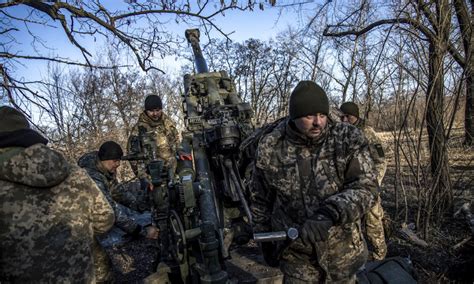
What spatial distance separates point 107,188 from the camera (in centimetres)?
467

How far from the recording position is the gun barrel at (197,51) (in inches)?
307

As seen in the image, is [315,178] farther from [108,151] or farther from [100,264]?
[108,151]

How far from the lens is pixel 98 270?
413 cm

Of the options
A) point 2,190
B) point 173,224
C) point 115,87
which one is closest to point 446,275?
point 173,224

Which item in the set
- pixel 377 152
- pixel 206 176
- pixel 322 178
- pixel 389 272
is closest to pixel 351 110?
pixel 377 152

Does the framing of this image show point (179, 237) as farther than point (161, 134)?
No

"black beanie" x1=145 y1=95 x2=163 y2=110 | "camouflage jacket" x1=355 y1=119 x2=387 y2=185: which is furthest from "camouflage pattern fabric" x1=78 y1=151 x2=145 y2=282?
"camouflage jacket" x1=355 y1=119 x2=387 y2=185

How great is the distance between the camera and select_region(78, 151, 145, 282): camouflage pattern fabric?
13.6 feet

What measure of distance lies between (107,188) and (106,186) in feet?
0.09

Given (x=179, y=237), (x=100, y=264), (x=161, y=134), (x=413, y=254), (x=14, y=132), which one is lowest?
(x=413, y=254)

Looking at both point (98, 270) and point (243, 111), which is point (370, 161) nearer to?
point (98, 270)

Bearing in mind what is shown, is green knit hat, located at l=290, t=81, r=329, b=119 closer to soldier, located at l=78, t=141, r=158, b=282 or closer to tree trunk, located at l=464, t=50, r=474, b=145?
soldier, located at l=78, t=141, r=158, b=282

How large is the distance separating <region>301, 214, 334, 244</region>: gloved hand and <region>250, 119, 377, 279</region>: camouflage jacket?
0.70 ft

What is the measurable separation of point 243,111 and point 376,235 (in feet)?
8.79
